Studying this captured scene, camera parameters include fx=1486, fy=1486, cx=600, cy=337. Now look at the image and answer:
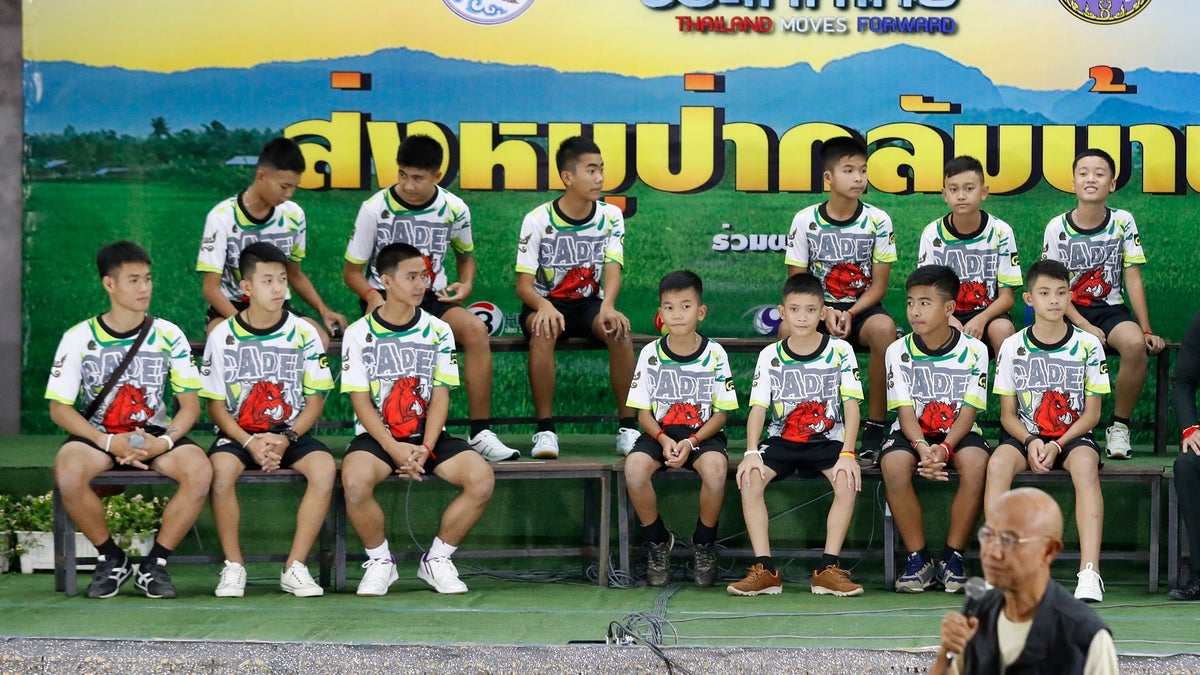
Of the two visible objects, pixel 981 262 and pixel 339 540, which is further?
pixel 981 262

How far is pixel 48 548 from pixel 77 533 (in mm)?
215

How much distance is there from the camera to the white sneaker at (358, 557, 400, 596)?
5.77 metres

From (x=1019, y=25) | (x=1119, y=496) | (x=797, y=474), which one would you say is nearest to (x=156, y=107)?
(x=797, y=474)

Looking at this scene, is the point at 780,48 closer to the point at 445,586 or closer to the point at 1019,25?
the point at 1019,25

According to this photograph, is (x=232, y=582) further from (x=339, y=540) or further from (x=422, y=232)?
(x=422, y=232)

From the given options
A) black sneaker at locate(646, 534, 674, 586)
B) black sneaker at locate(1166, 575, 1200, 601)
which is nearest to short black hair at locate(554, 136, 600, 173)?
black sneaker at locate(646, 534, 674, 586)

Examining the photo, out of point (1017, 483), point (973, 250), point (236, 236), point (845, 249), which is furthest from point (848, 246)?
point (236, 236)

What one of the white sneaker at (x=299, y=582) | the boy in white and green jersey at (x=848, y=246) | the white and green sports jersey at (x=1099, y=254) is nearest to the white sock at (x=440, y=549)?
the white sneaker at (x=299, y=582)

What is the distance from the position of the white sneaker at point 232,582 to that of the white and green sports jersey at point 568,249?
6.26ft

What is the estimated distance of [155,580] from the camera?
5691mm

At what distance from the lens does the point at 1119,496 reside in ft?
20.6

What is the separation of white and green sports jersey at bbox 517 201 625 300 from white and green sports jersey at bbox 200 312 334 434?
1.21 meters

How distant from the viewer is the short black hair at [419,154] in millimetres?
6734

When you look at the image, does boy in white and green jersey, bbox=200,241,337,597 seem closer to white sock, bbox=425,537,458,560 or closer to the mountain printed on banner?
white sock, bbox=425,537,458,560
